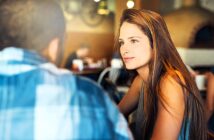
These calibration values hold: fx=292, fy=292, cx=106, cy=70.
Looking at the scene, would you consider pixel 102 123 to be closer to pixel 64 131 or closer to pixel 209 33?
pixel 64 131

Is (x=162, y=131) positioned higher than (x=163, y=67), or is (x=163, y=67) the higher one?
(x=163, y=67)

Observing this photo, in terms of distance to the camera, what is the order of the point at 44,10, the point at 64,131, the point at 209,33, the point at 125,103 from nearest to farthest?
the point at 64,131 < the point at 44,10 < the point at 125,103 < the point at 209,33

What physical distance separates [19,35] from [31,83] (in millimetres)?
648

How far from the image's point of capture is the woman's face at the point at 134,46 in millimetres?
1136

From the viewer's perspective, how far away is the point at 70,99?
61 cm

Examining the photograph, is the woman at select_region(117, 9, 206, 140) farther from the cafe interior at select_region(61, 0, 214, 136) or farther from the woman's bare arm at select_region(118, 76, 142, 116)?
the cafe interior at select_region(61, 0, 214, 136)

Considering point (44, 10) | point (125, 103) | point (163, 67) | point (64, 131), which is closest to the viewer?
point (64, 131)

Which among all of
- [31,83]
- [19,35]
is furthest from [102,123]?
[19,35]

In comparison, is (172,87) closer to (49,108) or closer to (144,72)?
(144,72)

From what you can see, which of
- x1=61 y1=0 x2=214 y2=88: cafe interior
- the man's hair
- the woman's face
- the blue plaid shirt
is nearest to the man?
the blue plaid shirt

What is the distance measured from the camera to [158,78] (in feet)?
3.66

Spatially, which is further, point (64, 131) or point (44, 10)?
point (44, 10)

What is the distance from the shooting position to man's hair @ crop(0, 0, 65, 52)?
0.86 metres

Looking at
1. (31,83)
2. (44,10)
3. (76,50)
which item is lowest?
(76,50)
